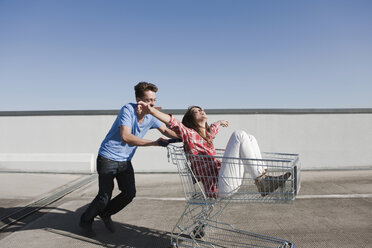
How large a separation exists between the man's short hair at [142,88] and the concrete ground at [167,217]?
1.66m

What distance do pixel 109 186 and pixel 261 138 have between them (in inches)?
224

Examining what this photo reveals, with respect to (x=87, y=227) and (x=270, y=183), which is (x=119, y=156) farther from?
(x=270, y=183)

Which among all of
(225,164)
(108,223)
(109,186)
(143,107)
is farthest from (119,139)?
(225,164)

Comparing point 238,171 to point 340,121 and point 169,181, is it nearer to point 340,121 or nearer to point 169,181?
point 169,181

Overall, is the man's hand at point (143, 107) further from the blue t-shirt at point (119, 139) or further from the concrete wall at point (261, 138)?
the concrete wall at point (261, 138)

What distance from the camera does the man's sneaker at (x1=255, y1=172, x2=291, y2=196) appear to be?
263 centimetres

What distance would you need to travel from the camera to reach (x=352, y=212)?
4172mm

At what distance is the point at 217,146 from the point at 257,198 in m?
5.35

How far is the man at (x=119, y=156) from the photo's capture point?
312cm

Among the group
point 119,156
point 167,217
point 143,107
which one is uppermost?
point 143,107

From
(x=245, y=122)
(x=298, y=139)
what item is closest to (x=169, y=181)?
(x=245, y=122)

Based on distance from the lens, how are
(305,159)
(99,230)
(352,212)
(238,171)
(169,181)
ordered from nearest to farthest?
(238,171) < (99,230) < (352,212) < (169,181) < (305,159)

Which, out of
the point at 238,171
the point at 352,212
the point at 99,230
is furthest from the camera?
the point at 352,212

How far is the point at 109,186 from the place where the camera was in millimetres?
3295
